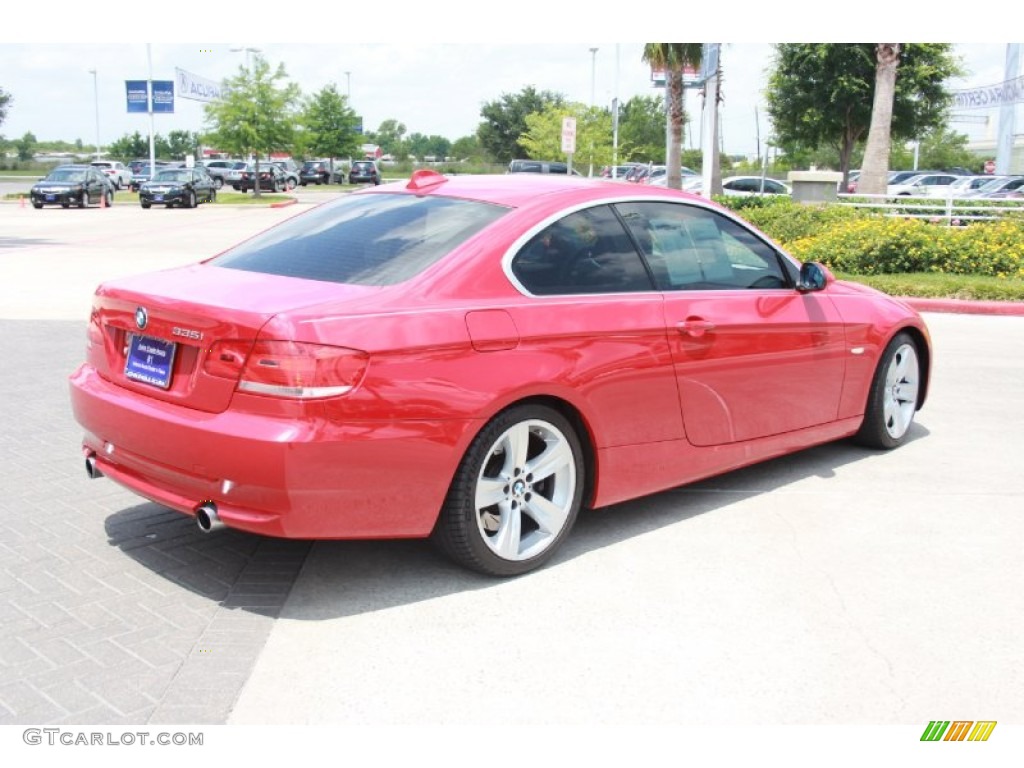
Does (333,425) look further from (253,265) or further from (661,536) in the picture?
(661,536)

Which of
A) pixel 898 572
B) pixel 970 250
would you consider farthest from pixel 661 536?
pixel 970 250

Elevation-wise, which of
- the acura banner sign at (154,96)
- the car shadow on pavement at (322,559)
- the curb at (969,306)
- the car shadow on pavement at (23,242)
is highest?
the acura banner sign at (154,96)

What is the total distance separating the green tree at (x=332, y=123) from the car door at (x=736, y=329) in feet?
220

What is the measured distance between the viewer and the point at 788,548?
485 centimetres

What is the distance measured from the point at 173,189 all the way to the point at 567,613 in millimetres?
38233

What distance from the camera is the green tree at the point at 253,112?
1909 inches

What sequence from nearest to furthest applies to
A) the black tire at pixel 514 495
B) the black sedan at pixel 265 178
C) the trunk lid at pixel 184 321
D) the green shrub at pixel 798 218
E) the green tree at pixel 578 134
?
the trunk lid at pixel 184 321, the black tire at pixel 514 495, the green shrub at pixel 798 218, the green tree at pixel 578 134, the black sedan at pixel 265 178

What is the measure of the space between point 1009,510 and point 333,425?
359 cm

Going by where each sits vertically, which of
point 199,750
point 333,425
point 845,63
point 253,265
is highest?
point 845,63

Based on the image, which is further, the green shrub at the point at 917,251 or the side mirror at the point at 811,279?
the green shrub at the point at 917,251

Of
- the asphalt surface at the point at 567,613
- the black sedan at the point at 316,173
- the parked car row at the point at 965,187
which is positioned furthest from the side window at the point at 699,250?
the black sedan at the point at 316,173

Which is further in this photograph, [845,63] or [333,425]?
[845,63]

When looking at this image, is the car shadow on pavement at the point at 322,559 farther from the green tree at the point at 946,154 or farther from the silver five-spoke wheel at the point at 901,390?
the green tree at the point at 946,154

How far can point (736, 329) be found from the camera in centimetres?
517
